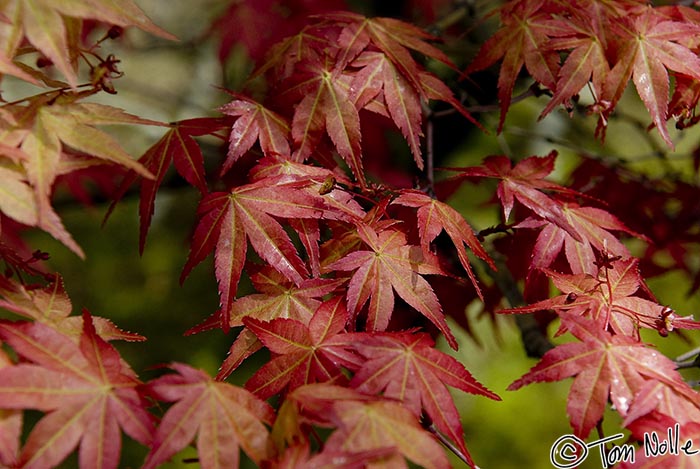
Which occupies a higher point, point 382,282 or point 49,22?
point 49,22

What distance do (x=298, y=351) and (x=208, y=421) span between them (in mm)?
157


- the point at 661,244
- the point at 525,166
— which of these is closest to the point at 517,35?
the point at 525,166

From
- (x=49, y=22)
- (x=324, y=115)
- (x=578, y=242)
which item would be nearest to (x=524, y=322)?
(x=578, y=242)

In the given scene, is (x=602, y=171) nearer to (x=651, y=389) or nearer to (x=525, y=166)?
(x=525, y=166)

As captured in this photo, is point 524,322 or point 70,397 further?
point 524,322

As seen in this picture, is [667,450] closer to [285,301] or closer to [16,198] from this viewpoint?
[285,301]

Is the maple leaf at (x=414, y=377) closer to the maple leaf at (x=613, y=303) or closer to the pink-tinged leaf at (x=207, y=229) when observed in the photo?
the maple leaf at (x=613, y=303)

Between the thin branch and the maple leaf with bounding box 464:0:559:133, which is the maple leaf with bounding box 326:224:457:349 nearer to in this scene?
the maple leaf with bounding box 464:0:559:133

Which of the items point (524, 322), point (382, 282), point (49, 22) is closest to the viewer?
point (49, 22)

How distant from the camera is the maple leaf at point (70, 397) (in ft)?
2.00

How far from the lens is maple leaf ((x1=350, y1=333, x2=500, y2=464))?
0.70 metres

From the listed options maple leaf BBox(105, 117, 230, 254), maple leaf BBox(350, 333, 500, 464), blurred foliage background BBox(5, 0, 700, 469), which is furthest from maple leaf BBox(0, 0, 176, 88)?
blurred foliage background BBox(5, 0, 700, 469)

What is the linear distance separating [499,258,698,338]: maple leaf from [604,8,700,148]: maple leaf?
8.7 inches

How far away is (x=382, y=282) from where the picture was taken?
2.63 feet
